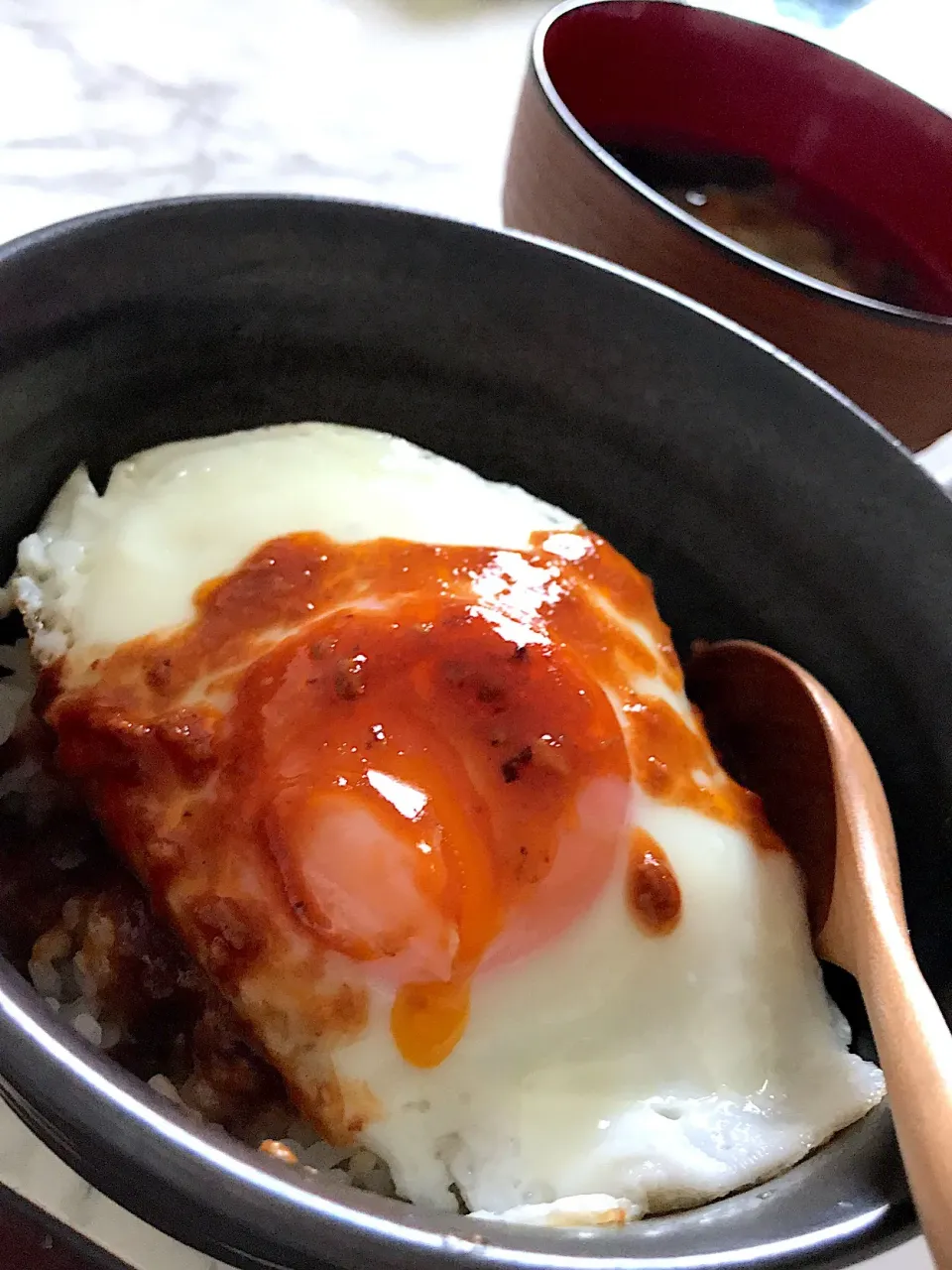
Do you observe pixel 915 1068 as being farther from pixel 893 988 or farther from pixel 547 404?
pixel 547 404

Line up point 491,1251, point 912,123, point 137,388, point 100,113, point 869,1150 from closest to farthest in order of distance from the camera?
point 491,1251 < point 869,1150 < point 137,388 < point 912,123 < point 100,113

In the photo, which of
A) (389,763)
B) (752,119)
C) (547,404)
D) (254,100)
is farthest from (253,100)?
(389,763)

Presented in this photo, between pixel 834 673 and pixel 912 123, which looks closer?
pixel 834 673

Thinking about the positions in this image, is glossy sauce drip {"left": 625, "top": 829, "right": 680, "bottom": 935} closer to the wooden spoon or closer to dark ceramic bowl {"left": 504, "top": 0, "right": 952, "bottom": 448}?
the wooden spoon

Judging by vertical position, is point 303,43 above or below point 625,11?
below

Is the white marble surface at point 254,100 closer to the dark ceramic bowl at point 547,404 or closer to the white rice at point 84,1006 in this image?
the dark ceramic bowl at point 547,404

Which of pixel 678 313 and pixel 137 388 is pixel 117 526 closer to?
pixel 137 388

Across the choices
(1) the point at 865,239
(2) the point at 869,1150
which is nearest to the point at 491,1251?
(2) the point at 869,1150

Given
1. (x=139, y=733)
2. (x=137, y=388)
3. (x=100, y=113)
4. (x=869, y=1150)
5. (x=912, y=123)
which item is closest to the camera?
(x=869, y=1150)

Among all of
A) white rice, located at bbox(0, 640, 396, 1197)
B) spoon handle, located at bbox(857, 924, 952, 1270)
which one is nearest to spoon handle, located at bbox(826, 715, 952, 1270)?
spoon handle, located at bbox(857, 924, 952, 1270)
